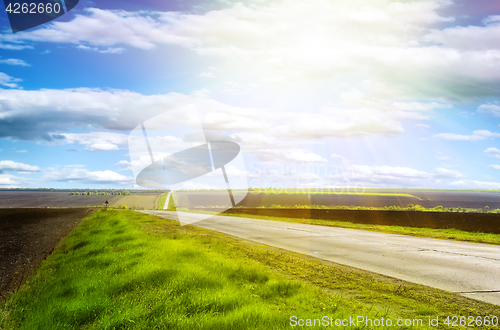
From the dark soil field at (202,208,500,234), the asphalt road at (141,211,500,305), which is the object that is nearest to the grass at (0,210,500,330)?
the asphalt road at (141,211,500,305)

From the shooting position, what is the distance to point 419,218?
26750 millimetres

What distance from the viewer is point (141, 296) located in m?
6.54

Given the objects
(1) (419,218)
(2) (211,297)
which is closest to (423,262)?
(2) (211,297)

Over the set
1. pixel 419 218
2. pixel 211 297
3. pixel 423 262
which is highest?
pixel 211 297

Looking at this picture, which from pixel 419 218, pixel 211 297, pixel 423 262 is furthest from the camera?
pixel 419 218

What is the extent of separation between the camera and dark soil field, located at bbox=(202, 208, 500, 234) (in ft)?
75.1

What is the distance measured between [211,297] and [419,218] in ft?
84.1

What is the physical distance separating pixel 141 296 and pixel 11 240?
21.7 metres

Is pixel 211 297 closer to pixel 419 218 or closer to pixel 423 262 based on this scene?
pixel 423 262

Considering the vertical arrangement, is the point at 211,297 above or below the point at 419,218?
above

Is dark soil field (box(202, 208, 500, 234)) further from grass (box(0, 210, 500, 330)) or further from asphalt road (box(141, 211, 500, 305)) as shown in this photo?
grass (box(0, 210, 500, 330))

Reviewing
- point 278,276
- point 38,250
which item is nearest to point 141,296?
point 278,276

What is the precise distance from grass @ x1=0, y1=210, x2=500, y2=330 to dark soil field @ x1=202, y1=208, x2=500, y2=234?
19.2 metres

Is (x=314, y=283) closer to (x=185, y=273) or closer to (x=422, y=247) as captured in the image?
(x=185, y=273)
